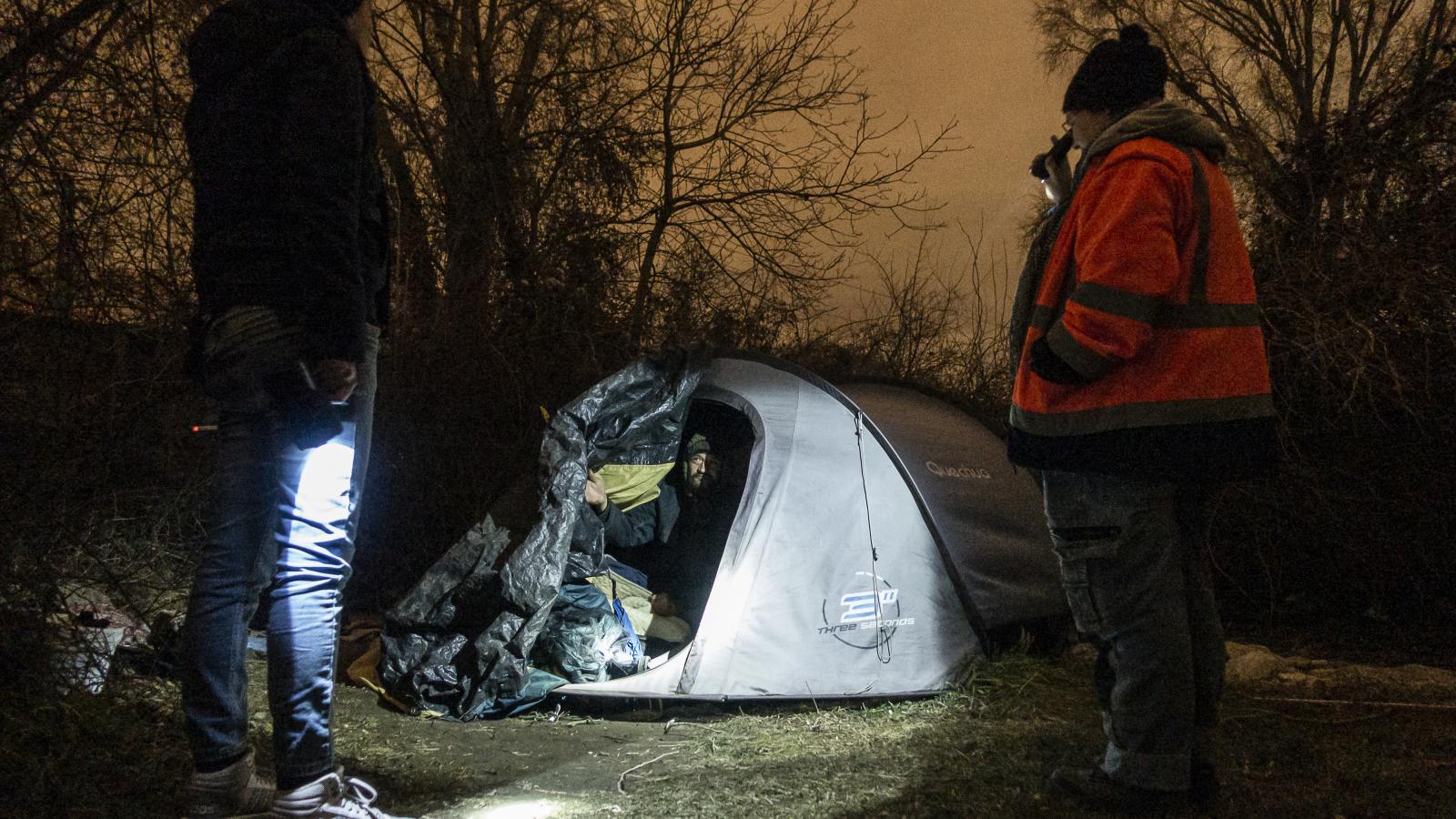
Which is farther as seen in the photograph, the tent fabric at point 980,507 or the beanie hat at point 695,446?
the beanie hat at point 695,446

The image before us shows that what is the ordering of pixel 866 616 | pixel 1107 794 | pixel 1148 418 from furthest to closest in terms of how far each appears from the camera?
pixel 866 616 < pixel 1107 794 < pixel 1148 418

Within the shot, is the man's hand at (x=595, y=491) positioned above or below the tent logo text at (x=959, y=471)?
below

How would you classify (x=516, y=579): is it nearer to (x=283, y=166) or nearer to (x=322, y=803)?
(x=322, y=803)

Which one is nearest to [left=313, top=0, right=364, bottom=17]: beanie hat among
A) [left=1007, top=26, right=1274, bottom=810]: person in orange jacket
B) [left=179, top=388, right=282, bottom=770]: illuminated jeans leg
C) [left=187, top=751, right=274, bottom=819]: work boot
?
[left=179, top=388, right=282, bottom=770]: illuminated jeans leg

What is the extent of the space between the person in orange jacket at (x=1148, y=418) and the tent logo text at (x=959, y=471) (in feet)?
5.85

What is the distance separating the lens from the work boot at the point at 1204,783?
83.4 inches

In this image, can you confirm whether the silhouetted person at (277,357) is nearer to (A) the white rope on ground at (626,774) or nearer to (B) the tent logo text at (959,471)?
(A) the white rope on ground at (626,774)

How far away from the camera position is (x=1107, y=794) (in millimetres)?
2141

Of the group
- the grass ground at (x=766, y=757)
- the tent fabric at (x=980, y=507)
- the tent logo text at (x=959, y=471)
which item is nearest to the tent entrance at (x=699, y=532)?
the tent fabric at (x=980, y=507)

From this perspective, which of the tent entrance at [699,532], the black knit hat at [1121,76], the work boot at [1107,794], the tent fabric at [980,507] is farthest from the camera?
the tent entrance at [699,532]

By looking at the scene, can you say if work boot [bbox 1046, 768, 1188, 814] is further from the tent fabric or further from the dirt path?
the tent fabric

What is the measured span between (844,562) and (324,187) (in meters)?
2.45

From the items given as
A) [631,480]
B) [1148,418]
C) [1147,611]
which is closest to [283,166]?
[1148,418]

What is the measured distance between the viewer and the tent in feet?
11.4
